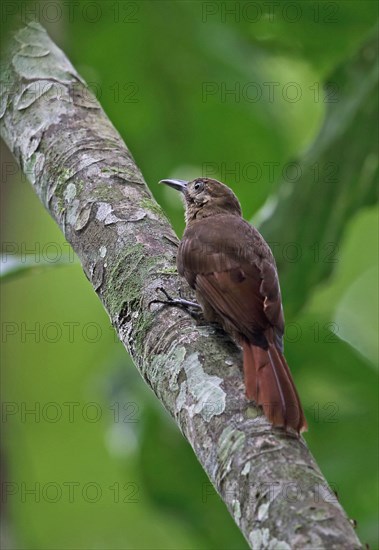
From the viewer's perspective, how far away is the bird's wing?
3.04m

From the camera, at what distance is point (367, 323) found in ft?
19.9

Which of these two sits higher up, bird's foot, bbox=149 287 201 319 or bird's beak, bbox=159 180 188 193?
bird's foot, bbox=149 287 201 319

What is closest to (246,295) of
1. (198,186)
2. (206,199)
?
(206,199)

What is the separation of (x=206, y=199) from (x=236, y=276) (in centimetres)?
107

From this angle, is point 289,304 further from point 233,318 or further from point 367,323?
point 367,323

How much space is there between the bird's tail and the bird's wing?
0.40 ft

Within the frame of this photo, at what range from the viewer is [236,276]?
10.7 ft

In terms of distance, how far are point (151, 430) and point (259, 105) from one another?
1.76 meters

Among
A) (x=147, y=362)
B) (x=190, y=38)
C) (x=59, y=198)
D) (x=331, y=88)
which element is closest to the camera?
(x=147, y=362)

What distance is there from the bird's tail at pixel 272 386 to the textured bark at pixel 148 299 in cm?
3

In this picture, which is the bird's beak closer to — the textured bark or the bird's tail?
the textured bark

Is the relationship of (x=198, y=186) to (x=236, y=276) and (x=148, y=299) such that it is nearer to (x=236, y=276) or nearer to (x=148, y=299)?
(x=236, y=276)

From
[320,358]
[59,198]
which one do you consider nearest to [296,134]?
[320,358]

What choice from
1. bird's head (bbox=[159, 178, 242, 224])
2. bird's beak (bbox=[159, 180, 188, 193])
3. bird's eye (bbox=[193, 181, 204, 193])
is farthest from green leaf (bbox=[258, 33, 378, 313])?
bird's beak (bbox=[159, 180, 188, 193])
